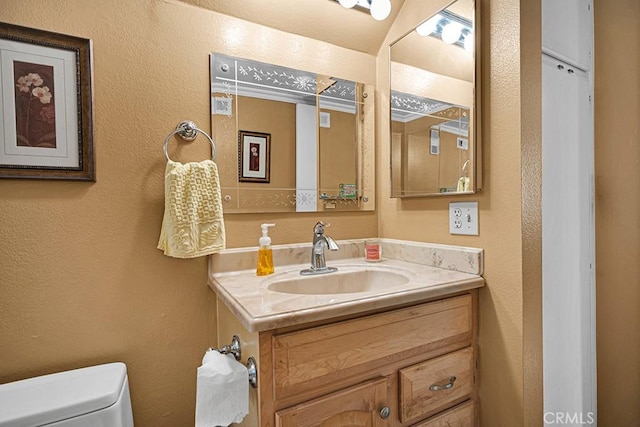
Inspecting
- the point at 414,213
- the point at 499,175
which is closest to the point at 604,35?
the point at 499,175

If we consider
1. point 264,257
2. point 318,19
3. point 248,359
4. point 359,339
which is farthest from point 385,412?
point 318,19

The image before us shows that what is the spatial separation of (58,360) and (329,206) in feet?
3.41

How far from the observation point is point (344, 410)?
2.70ft

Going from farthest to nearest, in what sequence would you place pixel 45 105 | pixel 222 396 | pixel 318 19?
1. pixel 318 19
2. pixel 45 105
3. pixel 222 396

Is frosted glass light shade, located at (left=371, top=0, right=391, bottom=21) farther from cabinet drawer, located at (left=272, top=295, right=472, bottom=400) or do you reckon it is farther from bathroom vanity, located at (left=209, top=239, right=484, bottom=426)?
cabinet drawer, located at (left=272, top=295, right=472, bottom=400)

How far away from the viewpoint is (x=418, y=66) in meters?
1.31

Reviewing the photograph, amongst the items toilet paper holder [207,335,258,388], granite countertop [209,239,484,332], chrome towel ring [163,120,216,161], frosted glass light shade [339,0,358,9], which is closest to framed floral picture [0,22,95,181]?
chrome towel ring [163,120,216,161]

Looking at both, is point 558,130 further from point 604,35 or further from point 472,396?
point 472,396

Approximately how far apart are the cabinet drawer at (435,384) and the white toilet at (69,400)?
765mm

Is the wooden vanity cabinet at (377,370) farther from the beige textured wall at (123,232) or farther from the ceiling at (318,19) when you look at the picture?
the ceiling at (318,19)

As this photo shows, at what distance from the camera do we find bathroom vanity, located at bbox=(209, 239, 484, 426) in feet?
2.44

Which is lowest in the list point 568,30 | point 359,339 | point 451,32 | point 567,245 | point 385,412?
point 385,412

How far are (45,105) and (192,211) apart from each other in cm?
51

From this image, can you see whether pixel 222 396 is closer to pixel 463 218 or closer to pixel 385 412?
pixel 385 412
